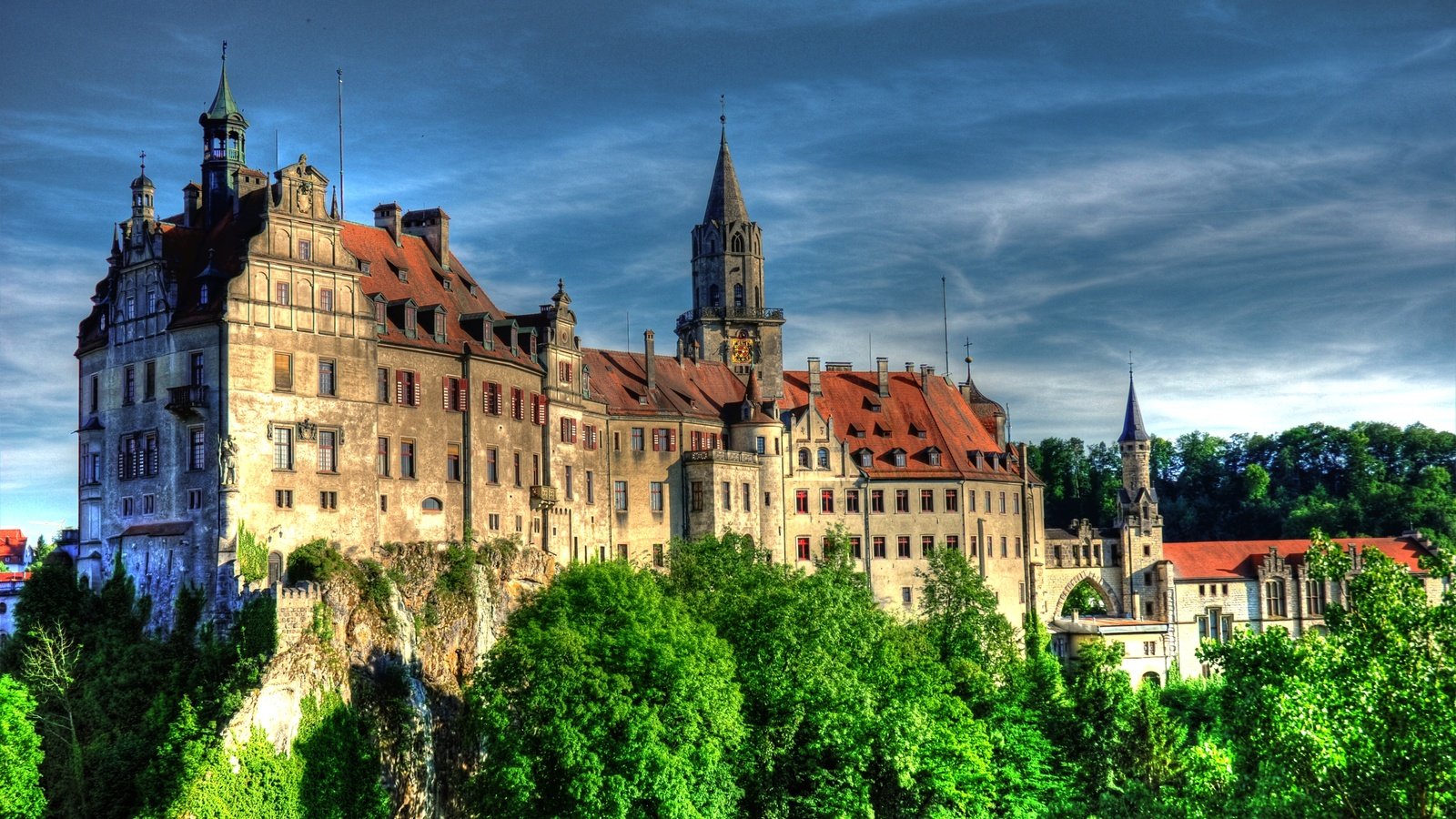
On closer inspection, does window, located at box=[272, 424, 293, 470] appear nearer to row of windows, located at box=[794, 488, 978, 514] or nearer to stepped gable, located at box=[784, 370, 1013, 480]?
row of windows, located at box=[794, 488, 978, 514]

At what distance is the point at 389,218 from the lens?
75.2 meters

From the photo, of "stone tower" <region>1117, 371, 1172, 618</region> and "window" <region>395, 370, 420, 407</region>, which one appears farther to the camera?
"stone tower" <region>1117, 371, 1172, 618</region>

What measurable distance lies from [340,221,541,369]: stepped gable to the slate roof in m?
24.6

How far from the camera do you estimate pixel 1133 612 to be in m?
107

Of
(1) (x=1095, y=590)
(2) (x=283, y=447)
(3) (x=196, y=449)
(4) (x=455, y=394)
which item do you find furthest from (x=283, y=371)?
(1) (x=1095, y=590)

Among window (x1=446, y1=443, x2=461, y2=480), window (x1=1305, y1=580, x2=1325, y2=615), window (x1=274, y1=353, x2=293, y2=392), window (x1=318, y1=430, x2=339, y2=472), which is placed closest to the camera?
window (x1=274, y1=353, x2=293, y2=392)

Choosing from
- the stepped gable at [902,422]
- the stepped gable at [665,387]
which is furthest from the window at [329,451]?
the stepped gable at [902,422]

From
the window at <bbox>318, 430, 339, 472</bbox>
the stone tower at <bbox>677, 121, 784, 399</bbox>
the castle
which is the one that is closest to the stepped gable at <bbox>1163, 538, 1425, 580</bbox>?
the castle

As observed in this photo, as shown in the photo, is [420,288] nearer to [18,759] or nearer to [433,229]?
[433,229]

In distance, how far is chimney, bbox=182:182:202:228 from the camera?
6975 cm

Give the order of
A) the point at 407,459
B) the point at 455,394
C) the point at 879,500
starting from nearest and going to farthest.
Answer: the point at 407,459, the point at 455,394, the point at 879,500

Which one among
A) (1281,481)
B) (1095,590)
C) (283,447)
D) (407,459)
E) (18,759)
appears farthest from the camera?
(1281,481)

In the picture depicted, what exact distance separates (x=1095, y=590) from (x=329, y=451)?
59.9 metres

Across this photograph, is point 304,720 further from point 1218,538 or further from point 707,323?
point 1218,538
